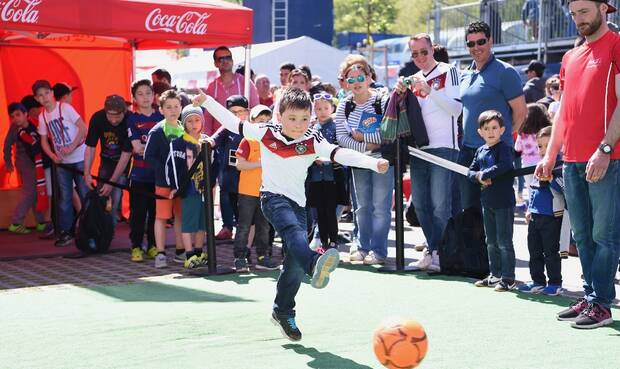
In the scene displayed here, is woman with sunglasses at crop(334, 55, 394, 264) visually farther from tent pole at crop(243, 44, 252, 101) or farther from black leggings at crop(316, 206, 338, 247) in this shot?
tent pole at crop(243, 44, 252, 101)

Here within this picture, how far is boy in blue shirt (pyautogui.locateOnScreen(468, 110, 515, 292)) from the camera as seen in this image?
25.2 feet

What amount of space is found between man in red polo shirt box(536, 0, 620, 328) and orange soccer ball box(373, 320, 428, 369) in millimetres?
1873

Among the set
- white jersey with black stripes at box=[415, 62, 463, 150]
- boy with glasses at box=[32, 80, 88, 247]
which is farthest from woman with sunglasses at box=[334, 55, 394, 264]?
boy with glasses at box=[32, 80, 88, 247]

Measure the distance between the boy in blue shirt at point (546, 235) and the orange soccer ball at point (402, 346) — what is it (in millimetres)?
3051

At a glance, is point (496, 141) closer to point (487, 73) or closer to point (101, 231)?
point (487, 73)

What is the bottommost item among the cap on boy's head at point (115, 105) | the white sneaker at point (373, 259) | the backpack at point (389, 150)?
the white sneaker at point (373, 259)

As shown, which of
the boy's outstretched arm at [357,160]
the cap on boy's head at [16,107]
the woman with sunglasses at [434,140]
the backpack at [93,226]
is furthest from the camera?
the cap on boy's head at [16,107]

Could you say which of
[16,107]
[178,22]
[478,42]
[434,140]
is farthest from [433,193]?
[16,107]

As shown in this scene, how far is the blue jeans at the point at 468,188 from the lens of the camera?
327 inches

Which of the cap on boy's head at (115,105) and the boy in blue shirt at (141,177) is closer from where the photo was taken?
the boy in blue shirt at (141,177)

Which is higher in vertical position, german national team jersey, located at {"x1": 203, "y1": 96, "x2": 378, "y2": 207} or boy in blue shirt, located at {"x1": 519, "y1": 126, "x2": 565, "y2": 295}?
german national team jersey, located at {"x1": 203, "y1": 96, "x2": 378, "y2": 207}

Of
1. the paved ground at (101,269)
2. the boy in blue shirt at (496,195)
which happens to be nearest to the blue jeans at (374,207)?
the paved ground at (101,269)

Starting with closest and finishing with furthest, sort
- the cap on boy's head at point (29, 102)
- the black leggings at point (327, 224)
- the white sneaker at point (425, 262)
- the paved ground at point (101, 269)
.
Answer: the paved ground at point (101, 269) → the white sneaker at point (425, 262) → the black leggings at point (327, 224) → the cap on boy's head at point (29, 102)

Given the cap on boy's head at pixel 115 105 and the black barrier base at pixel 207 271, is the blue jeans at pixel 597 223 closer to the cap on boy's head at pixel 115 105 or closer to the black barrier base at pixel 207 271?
the black barrier base at pixel 207 271
